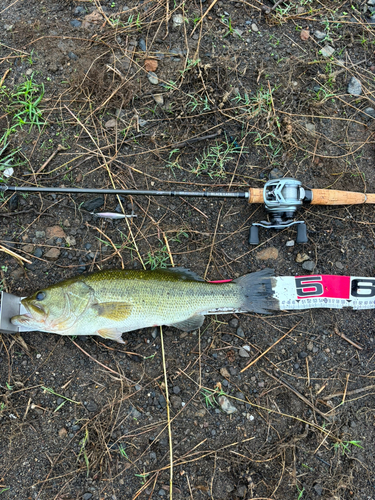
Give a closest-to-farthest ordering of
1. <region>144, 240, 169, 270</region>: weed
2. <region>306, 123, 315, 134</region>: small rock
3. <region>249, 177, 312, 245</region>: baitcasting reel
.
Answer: <region>249, 177, 312, 245</region>: baitcasting reel
<region>144, 240, 169, 270</region>: weed
<region>306, 123, 315, 134</region>: small rock

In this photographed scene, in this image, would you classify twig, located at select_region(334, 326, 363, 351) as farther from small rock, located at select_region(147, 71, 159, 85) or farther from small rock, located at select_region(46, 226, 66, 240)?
small rock, located at select_region(147, 71, 159, 85)

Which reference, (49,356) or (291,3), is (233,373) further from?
(291,3)

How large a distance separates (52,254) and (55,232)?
0.26 m

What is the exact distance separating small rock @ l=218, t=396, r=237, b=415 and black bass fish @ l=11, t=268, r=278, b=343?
35.5 inches

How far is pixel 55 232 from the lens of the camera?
12.1 ft

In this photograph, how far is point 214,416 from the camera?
354 cm

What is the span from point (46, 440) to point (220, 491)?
193cm

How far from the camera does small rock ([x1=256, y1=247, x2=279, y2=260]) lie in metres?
3.77

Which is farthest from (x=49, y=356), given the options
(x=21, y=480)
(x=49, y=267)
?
(x=21, y=480)

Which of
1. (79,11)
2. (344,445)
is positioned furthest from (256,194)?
(79,11)

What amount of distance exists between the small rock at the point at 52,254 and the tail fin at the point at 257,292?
6.61 feet

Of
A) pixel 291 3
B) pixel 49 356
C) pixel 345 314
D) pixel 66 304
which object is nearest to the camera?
pixel 66 304

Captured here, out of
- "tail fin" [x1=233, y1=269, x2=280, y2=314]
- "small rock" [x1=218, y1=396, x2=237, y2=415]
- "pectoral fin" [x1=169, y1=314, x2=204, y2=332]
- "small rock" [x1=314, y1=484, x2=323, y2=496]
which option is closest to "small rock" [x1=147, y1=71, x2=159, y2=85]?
"tail fin" [x1=233, y1=269, x2=280, y2=314]

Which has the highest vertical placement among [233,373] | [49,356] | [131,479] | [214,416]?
[49,356]
